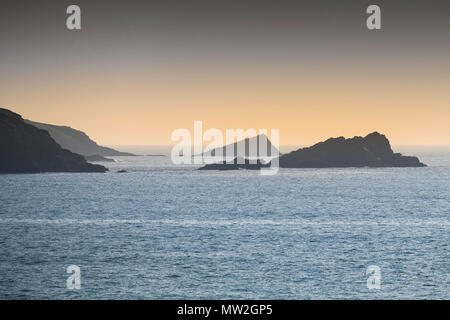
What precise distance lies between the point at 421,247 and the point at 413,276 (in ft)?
58.5

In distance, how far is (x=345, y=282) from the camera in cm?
5147

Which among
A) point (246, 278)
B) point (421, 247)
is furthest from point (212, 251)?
point (421, 247)

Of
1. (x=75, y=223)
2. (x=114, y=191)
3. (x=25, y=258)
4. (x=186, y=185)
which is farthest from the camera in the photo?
(x=186, y=185)

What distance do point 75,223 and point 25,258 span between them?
32.6 m

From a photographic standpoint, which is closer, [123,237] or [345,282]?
[345,282]

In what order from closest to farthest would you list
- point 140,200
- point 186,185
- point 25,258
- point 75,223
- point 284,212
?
point 25,258 → point 75,223 → point 284,212 → point 140,200 → point 186,185

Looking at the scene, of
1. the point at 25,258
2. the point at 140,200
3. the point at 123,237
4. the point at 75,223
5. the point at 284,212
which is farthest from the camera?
Answer: the point at 140,200

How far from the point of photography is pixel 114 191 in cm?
15975

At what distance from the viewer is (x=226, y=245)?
2810 inches

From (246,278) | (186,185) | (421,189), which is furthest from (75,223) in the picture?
(421,189)

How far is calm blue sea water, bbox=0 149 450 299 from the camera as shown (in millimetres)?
49781

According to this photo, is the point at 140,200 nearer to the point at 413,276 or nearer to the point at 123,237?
the point at 123,237

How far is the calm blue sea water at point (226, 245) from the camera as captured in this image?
49781 millimetres

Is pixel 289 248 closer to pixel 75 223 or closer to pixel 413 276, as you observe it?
pixel 413 276
